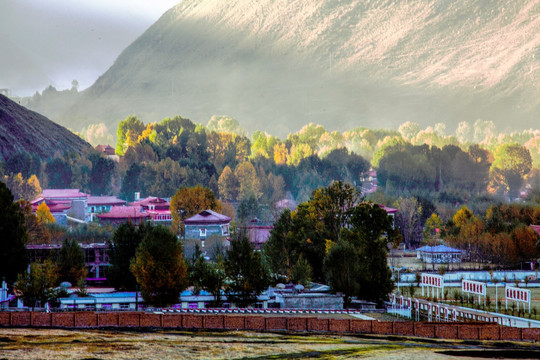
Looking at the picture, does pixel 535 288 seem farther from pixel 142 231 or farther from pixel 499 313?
pixel 142 231

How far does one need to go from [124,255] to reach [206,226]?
4787 centimetres

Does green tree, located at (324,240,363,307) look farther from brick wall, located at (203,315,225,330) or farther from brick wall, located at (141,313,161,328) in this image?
brick wall, located at (141,313,161,328)

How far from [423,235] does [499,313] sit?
6339 centimetres

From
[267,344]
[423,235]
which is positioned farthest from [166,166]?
[267,344]

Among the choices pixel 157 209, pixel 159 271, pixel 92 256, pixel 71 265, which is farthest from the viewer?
pixel 157 209

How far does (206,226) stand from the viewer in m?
113

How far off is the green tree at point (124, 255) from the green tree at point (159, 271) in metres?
4.25

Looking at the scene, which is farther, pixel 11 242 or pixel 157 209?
pixel 157 209

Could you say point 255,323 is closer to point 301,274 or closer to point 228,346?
point 228,346

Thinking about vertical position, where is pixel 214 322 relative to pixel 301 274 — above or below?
below

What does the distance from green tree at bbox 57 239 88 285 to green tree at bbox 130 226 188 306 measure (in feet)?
30.7

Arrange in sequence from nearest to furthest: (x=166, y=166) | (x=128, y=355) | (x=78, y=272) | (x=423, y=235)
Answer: (x=128, y=355)
(x=78, y=272)
(x=423, y=235)
(x=166, y=166)

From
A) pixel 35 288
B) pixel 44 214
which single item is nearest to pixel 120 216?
pixel 44 214

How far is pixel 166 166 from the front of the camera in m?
178
